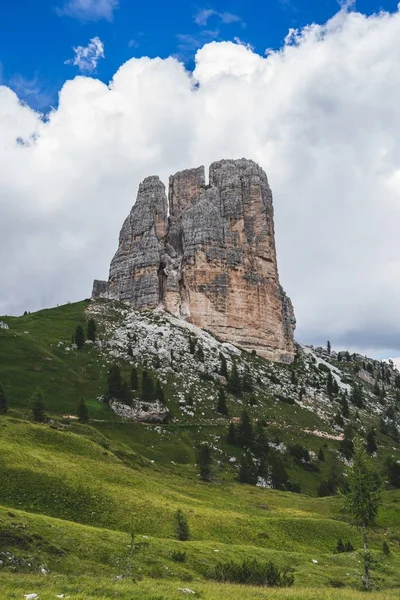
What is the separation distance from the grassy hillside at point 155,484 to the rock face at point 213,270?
85.9 feet

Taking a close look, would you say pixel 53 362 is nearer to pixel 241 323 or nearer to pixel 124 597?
pixel 241 323

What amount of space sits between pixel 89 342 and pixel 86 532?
338 ft

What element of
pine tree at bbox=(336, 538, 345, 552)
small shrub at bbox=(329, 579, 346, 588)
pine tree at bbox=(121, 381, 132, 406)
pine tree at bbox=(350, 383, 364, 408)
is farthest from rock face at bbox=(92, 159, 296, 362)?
small shrub at bbox=(329, 579, 346, 588)

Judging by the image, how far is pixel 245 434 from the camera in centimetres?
9650

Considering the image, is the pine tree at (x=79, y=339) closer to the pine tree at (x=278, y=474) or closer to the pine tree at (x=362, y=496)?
the pine tree at (x=278, y=474)

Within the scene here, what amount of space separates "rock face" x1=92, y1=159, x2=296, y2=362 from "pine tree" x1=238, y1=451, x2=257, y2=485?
275 ft

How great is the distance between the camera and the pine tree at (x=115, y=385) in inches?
3988

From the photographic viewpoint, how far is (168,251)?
192250 millimetres

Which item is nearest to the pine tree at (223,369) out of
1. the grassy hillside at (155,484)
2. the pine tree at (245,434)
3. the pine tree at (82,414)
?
the grassy hillside at (155,484)

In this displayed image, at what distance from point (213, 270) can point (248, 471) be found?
352ft

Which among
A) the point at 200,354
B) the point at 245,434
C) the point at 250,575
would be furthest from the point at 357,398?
the point at 250,575

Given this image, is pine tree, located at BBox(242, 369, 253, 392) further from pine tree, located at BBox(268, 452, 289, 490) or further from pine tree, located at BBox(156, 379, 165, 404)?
pine tree, located at BBox(268, 452, 289, 490)

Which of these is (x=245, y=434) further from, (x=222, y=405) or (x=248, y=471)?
(x=248, y=471)

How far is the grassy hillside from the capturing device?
84.5ft
